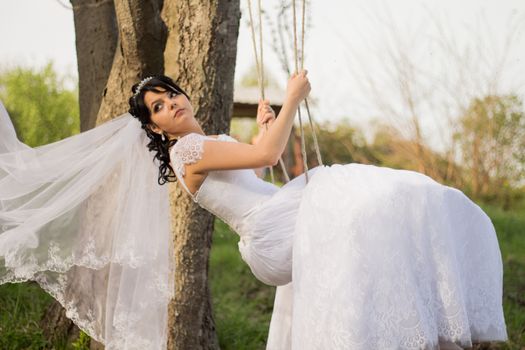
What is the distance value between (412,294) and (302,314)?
35 cm

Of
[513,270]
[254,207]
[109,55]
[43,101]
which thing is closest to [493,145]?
[513,270]

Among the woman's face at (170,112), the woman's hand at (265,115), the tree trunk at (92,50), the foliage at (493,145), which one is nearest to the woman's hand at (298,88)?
the woman's hand at (265,115)

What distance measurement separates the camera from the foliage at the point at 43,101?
9.73 m

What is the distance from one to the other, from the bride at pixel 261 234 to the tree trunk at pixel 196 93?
18.8 inches

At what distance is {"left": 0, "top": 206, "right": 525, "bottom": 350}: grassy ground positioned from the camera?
12.0 ft

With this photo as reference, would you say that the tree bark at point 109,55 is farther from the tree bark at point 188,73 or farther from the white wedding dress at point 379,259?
the white wedding dress at point 379,259

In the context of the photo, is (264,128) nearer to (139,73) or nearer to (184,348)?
(139,73)

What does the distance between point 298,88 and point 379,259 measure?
24.8 inches

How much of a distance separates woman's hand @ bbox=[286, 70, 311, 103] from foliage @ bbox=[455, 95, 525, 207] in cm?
669

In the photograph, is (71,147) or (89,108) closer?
(71,147)

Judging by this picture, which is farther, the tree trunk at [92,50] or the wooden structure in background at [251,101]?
the wooden structure in background at [251,101]

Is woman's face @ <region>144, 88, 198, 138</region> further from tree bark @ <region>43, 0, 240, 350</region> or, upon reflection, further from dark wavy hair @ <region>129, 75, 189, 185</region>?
tree bark @ <region>43, 0, 240, 350</region>

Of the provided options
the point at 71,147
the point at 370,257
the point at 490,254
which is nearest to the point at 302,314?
the point at 370,257

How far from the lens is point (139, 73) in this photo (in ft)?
10.4
